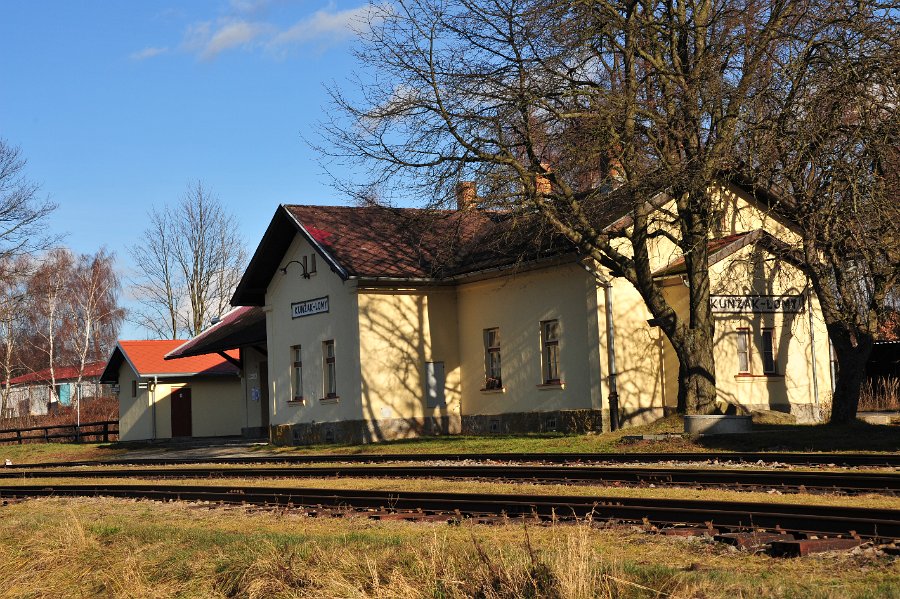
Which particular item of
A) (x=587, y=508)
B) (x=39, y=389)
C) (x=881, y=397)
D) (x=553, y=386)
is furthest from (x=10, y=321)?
(x=587, y=508)

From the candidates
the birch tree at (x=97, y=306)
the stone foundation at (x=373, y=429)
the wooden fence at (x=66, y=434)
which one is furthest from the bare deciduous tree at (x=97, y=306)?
the stone foundation at (x=373, y=429)

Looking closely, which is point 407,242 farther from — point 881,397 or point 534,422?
point 881,397

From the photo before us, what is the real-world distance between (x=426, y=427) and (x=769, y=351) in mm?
9554

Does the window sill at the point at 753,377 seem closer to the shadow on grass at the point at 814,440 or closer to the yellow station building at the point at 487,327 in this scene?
the yellow station building at the point at 487,327

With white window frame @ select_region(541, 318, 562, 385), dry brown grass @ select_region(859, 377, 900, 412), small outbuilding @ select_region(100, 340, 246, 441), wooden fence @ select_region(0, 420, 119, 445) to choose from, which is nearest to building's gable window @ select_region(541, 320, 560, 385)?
white window frame @ select_region(541, 318, 562, 385)

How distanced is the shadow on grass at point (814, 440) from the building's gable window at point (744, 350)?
4.80 metres

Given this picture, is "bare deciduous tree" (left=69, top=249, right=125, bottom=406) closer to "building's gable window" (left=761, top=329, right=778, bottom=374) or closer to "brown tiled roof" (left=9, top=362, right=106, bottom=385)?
"brown tiled roof" (left=9, top=362, right=106, bottom=385)

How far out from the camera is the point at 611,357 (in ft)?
81.5

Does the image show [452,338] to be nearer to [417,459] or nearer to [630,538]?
[417,459]

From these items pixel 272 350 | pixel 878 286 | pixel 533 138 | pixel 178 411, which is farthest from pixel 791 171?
pixel 178 411

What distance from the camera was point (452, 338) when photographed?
30.2 metres

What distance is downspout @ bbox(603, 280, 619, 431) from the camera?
80.7ft

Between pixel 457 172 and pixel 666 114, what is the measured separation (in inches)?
179

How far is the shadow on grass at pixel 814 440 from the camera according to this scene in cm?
1780
